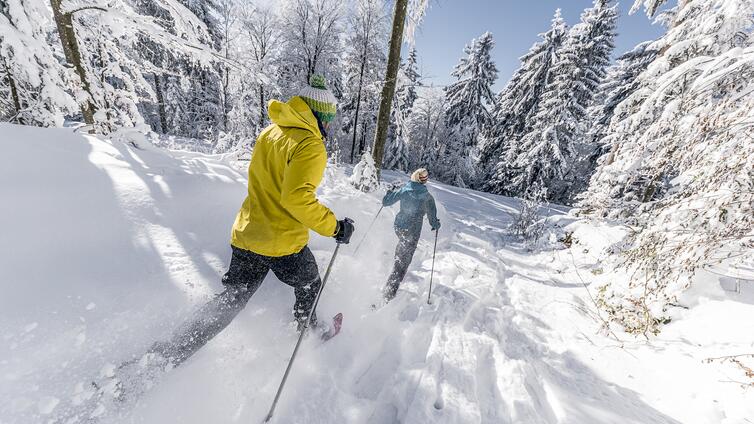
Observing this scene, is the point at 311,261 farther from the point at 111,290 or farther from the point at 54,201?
Answer: the point at 54,201

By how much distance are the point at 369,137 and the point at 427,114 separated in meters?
9.61

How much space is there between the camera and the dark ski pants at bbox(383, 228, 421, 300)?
4082 mm

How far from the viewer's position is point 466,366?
2809mm

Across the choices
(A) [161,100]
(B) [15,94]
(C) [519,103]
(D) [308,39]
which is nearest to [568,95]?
(C) [519,103]

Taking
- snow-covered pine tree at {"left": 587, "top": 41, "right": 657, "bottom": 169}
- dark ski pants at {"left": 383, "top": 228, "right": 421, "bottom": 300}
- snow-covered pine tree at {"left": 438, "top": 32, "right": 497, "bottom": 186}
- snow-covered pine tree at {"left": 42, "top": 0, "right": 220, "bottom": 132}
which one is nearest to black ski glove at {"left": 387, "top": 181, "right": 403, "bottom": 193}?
dark ski pants at {"left": 383, "top": 228, "right": 421, "bottom": 300}

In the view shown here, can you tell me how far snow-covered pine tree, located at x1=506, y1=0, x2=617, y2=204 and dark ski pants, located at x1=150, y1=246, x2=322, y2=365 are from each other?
62.3 ft

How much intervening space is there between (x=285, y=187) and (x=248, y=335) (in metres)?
1.49

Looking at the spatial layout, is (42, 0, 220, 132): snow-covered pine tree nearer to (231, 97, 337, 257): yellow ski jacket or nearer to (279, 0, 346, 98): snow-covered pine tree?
(231, 97, 337, 257): yellow ski jacket

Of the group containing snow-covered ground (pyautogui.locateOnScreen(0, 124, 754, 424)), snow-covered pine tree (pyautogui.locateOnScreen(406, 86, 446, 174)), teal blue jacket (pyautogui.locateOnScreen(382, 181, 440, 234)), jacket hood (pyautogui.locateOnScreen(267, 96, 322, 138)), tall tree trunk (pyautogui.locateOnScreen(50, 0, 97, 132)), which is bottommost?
snow-covered ground (pyautogui.locateOnScreen(0, 124, 754, 424))

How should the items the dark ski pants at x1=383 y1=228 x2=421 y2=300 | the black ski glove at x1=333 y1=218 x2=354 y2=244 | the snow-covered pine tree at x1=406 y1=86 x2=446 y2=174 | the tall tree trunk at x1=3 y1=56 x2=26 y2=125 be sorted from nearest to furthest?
the black ski glove at x1=333 y1=218 x2=354 y2=244, the dark ski pants at x1=383 y1=228 x2=421 y2=300, the tall tree trunk at x1=3 y1=56 x2=26 y2=125, the snow-covered pine tree at x1=406 y1=86 x2=446 y2=174

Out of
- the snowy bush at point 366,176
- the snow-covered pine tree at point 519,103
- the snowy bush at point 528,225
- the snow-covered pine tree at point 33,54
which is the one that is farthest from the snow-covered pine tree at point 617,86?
the snow-covered pine tree at point 33,54

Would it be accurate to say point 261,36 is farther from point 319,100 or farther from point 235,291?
point 235,291

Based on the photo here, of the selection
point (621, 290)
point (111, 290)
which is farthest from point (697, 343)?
point (111, 290)

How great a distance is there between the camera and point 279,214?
86.5 inches
